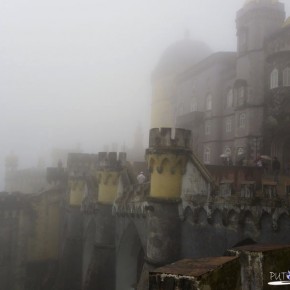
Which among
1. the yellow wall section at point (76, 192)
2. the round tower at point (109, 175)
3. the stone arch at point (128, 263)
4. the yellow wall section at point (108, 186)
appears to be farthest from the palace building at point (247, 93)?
the yellow wall section at point (76, 192)

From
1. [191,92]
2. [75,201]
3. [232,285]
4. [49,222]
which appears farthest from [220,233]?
[191,92]

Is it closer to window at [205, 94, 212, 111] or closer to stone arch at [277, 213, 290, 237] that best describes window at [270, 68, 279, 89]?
window at [205, 94, 212, 111]

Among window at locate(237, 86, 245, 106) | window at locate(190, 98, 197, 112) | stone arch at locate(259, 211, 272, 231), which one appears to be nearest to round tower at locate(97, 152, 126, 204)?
stone arch at locate(259, 211, 272, 231)

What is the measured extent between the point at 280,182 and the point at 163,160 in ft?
20.9

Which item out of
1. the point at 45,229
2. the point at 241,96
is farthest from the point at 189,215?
the point at 241,96

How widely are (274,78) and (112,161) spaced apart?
1513cm

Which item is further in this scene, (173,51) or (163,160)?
(173,51)

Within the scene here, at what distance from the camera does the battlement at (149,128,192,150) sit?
43.1 feet

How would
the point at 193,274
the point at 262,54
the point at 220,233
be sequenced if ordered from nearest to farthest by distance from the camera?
the point at 193,274, the point at 220,233, the point at 262,54

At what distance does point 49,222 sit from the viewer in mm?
28672

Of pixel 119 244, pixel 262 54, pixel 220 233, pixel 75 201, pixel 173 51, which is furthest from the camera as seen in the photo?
pixel 173 51

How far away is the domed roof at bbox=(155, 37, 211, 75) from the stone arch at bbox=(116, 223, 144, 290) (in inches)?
1336

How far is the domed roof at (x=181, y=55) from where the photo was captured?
48.8 meters

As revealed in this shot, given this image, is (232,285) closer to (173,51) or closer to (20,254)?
(20,254)
